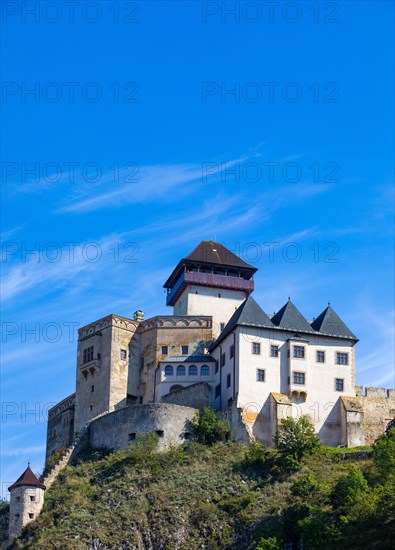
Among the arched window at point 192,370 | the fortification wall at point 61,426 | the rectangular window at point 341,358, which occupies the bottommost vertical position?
the fortification wall at point 61,426

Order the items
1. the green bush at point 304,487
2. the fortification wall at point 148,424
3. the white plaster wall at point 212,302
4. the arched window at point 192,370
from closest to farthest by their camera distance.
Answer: the green bush at point 304,487 < the fortification wall at point 148,424 < the arched window at point 192,370 < the white plaster wall at point 212,302

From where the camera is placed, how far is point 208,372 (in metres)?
91.4

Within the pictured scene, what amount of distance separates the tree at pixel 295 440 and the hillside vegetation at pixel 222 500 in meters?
0.14

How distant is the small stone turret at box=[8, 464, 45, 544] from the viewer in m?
80.1

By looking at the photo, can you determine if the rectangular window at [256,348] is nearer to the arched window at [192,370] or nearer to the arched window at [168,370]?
the arched window at [192,370]

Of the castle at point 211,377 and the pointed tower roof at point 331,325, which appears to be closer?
the castle at point 211,377

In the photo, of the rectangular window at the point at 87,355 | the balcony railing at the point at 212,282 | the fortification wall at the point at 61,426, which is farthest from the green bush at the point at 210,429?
the balcony railing at the point at 212,282

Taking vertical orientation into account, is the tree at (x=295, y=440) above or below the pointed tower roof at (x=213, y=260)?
below

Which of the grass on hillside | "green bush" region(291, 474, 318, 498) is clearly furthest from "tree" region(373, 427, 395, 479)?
"green bush" region(291, 474, 318, 498)

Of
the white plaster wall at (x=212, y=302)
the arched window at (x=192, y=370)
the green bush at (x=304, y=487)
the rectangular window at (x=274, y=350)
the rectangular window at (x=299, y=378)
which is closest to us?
the green bush at (x=304, y=487)

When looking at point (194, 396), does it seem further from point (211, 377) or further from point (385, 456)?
point (385, 456)

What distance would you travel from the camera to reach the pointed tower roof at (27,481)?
267ft

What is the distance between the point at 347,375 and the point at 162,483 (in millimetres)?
16581

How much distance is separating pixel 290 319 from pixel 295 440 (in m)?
12.3
